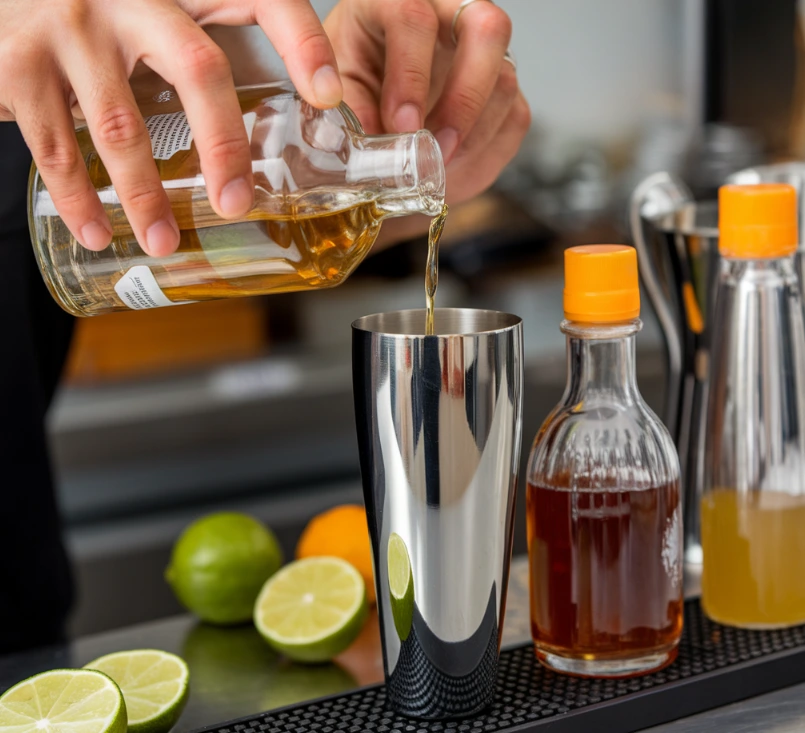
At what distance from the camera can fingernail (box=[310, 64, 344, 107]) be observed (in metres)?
0.58

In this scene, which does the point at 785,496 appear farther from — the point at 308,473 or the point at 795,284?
the point at 308,473

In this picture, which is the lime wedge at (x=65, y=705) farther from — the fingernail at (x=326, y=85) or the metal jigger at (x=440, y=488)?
the fingernail at (x=326, y=85)

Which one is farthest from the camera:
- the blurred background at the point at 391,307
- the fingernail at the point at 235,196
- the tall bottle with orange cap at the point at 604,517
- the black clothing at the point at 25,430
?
the blurred background at the point at 391,307

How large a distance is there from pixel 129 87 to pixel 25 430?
67 centimetres

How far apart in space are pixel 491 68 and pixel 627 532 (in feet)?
1.18

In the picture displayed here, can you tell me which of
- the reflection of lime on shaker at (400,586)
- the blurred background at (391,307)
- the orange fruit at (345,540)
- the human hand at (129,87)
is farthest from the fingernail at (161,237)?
the blurred background at (391,307)

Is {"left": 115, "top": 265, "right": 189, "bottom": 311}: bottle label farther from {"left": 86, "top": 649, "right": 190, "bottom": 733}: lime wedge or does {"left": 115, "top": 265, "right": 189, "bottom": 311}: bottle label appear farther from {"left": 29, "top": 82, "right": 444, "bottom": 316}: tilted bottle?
{"left": 86, "top": 649, "right": 190, "bottom": 733}: lime wedge

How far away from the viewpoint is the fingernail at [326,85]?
1.90ft

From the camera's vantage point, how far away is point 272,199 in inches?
26.2

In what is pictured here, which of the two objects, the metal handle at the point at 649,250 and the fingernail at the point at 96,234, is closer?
the fingernail at the point at 96,234

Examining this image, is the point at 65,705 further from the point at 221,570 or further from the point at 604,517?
the point at 604,517

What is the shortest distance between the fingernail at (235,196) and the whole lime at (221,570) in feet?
1.13

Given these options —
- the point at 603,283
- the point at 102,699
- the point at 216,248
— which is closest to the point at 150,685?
the point at 102,699

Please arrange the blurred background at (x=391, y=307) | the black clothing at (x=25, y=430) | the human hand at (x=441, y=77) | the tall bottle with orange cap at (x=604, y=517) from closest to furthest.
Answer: the tall bottle with orange cap at (x=604, y=517)
the human hand at (x=441, y=77)
the black clothing at (x=25, y=430)
the blurred background at (x=391, y=307)
